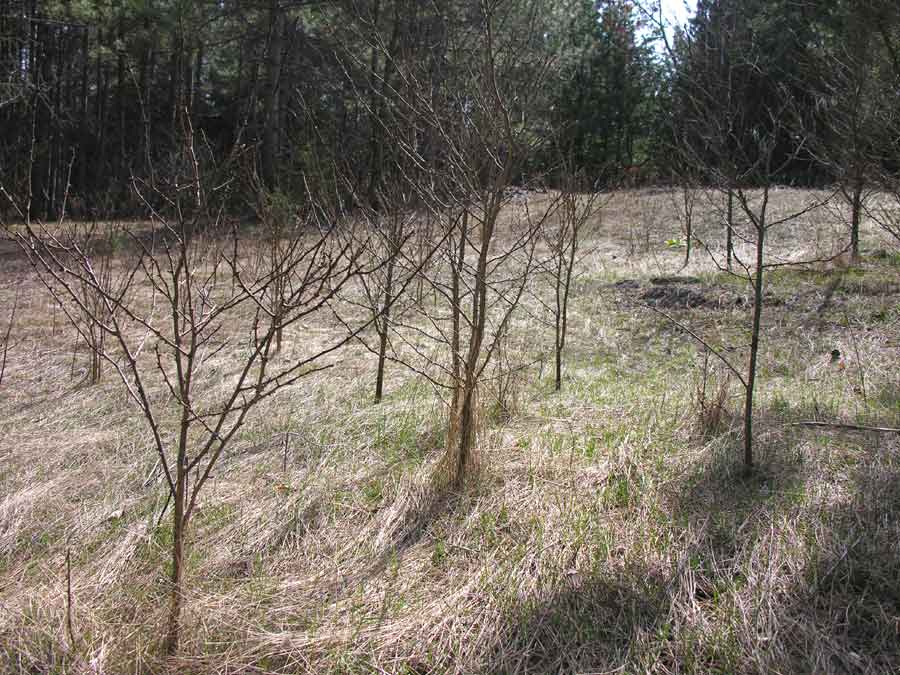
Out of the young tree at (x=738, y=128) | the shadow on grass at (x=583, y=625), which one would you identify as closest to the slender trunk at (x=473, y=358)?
the shadow on grass at (x=583, y=625)

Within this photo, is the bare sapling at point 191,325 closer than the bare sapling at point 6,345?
Yes

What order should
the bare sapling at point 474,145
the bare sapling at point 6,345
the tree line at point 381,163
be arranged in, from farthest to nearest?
the bare sapling at point 6,345, the bare sapling at point 474,145, the tree line at point 381,163

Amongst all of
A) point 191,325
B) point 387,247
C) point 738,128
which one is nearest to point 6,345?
point 387,247

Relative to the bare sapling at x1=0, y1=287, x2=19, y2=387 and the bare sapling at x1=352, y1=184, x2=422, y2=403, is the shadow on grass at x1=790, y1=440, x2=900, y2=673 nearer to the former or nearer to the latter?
the bare sapling at x1=352, y1=184, x2=422, y2=403

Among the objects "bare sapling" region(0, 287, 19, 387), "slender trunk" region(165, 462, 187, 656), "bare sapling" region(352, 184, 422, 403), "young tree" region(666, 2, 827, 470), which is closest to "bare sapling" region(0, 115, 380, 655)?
"slender trunk" region(165, 462, 187, 656)

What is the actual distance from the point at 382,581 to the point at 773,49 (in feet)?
51.5

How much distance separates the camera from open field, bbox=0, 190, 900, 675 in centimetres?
216

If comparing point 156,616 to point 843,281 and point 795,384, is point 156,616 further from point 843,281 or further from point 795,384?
point 843,281

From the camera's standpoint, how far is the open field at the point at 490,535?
7.07 feet

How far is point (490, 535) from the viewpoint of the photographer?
2.74 metres

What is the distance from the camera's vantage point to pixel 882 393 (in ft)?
12.6

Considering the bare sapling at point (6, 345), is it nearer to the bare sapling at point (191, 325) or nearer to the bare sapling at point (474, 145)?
the bare sapling at point (191, 325)

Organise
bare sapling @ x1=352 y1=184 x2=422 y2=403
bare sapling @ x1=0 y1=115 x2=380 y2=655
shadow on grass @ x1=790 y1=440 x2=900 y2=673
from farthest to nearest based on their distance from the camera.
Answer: bare sapling @ x1=352 y1=184 x2=422 y2=403, shadow on grass @ x1=790 y1=440 x2=900 y2=673, bare sapling @ x1=0 y1=115 x2=380 y2=655

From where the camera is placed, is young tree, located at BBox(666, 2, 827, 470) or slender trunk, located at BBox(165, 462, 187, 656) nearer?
slender trunk, located at BBox(165, 462, 187, 656)
